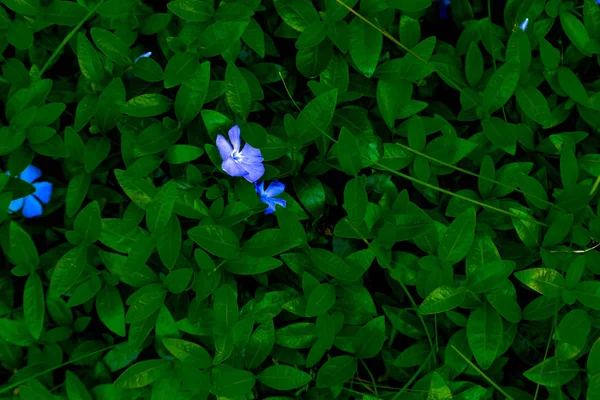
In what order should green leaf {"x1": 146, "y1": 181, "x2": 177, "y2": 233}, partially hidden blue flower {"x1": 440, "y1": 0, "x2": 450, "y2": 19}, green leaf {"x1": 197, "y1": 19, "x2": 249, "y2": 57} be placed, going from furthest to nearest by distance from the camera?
partially hidden blue flower {"x1": 440, "y1": 0, "x2": 450, "y2": 19} < green leaf {"x1": 197, "y1": 19, "x2": 249, "y2": 57} < green leaf {"x1": 146, "y1": 181, "x2": 177, "y2": 233}

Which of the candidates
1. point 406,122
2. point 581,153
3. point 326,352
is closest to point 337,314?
point 326,352

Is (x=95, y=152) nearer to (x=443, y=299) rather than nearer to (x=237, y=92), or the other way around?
(x=237, y=92)

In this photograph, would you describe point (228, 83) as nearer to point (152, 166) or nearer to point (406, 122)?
point (152, 166)

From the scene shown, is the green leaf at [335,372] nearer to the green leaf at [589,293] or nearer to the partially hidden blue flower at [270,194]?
the partially hidden blue flower at [270,194]

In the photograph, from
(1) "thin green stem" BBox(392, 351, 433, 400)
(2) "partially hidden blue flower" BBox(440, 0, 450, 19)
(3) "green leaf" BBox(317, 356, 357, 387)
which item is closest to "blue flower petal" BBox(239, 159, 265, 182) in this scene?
(3) "green leaf" BBox(317, 356, 357, 387)

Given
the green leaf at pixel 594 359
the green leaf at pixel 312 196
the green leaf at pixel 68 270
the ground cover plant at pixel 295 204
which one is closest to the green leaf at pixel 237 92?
the ground cover plant at pixel 295 204

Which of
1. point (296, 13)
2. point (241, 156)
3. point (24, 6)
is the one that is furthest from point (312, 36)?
point (24, 6)

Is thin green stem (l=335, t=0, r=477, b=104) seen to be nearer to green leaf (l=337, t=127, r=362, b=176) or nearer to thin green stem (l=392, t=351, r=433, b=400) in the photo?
green leaf (l=337, t=127, r=362, b=176)
